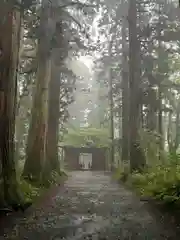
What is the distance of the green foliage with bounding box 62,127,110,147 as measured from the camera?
44625 mm

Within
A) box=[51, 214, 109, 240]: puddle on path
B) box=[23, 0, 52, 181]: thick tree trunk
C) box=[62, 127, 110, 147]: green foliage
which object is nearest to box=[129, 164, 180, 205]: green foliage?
box=[51, 214, 109, 240]: puddle on path

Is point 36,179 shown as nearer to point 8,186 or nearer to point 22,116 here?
point 8,186

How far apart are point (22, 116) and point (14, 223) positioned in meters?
27.8

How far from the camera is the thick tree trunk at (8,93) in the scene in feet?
31.1

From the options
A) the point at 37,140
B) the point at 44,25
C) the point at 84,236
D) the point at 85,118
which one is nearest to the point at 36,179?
the point at 37,140

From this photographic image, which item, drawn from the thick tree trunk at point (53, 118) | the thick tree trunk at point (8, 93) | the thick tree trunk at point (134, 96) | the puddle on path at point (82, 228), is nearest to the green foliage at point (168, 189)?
the puddle on path at point (82, 228)

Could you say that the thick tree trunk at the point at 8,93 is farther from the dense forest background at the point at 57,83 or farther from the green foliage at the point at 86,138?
the green foliage at the point at 86,138

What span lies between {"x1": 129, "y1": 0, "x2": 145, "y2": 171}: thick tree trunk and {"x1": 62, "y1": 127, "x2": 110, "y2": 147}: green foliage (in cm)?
2430

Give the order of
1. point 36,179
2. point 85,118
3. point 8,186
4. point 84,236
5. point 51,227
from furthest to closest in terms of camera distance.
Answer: point 85,118 < point 36,179 < point 8,186 < point 51,227 < point 84,236

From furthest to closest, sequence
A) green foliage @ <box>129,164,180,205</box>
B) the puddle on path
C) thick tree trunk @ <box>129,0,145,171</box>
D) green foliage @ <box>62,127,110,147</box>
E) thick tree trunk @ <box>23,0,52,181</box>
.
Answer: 1. green foliage @ <box>62,127,110,147</box>
2. thick tree trunk @ <box>129,0,145,171</box>
3. thick tree trunk @ <box>23,0,52,181</box>
4. green foliage @ <box>129,164,180,205</box>
5. the puddle on path

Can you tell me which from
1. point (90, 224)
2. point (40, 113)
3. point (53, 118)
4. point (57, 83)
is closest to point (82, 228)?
point (90, 224)

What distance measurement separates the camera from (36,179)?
1461 centimetres

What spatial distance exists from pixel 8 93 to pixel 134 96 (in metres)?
11.3

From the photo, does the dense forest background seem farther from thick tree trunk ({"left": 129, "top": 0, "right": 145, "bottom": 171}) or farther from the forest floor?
the forest floor
